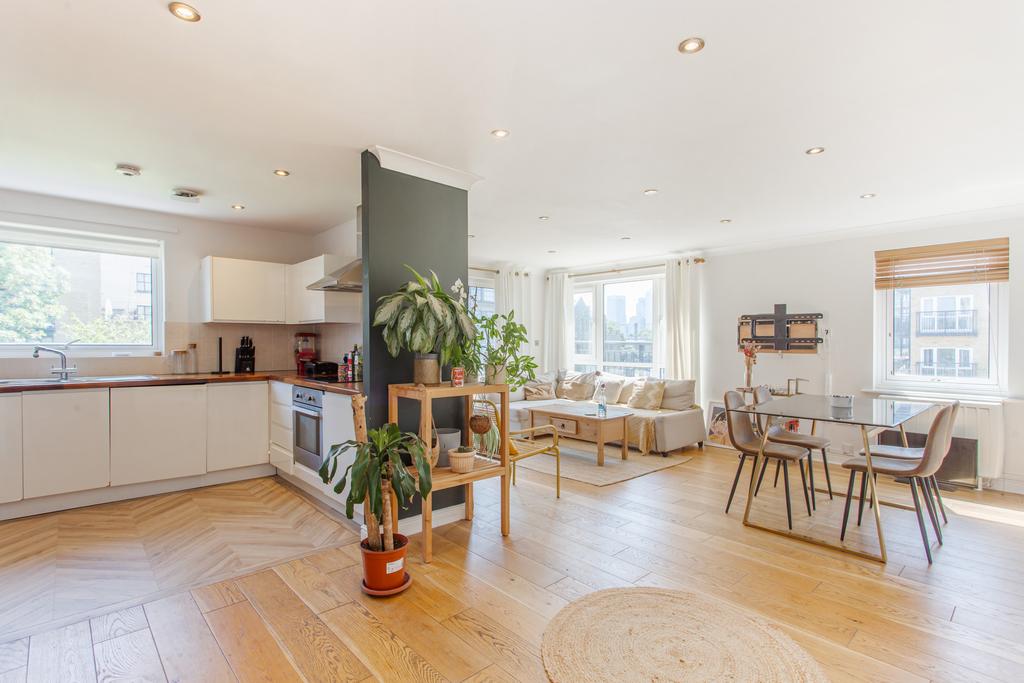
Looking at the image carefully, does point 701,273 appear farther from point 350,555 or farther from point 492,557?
point 350,555

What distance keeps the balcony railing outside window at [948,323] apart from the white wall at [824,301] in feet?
0.96

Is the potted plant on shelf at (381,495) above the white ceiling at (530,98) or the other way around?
the other way around

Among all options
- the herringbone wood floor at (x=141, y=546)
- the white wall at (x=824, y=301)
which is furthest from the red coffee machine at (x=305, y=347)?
the white wall at (x=824, y=301)

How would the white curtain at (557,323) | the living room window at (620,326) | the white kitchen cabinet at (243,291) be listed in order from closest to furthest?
the white kitchen cabinet at (243,291) < the living room window at (620,326) < the white curtain at (557,323)

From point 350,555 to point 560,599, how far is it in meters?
1.27

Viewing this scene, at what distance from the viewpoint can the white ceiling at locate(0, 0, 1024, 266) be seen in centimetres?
178

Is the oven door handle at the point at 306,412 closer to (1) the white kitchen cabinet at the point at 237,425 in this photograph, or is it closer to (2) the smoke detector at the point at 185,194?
(1) the white kitchen cabinet at the point at 237,425

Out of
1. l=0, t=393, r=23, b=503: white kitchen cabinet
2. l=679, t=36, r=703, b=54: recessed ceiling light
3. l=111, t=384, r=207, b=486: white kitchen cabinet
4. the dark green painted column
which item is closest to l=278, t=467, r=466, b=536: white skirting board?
the dark green painted column

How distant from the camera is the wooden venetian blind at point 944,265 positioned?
430 cm

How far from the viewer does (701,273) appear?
621 centimetres

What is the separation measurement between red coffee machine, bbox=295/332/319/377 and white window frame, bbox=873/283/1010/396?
5.72 metres

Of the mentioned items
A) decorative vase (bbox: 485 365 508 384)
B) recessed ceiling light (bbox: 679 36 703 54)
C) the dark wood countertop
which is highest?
recessed ceiling light (bbox: 679 36 703 54)

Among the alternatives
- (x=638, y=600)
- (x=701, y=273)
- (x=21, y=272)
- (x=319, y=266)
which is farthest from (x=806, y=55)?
(x=21, y=272)

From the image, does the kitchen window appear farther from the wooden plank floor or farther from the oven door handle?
the wooden plank floor
